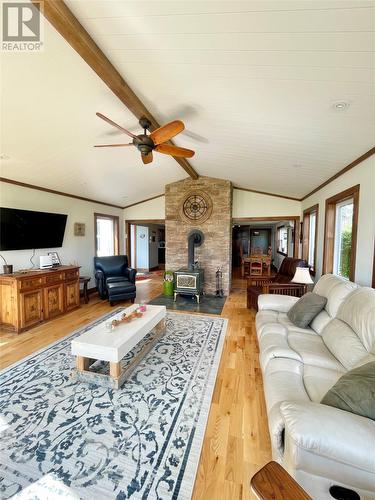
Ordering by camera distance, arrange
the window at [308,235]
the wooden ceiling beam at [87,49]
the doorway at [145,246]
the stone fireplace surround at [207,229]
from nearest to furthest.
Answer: the wooden ceiling beam at [87,49], the window at [308,235], the stone fireplace surround at [207,229], the doorway at [145,246]

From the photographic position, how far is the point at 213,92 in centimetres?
205

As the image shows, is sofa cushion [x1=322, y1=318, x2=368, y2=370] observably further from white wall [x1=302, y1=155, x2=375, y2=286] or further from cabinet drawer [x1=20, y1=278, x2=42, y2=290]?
cabinet drawer [x1=20, y1=278, x2=42, y2=290]

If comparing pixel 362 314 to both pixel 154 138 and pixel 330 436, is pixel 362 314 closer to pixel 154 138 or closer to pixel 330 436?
pixel 330 436

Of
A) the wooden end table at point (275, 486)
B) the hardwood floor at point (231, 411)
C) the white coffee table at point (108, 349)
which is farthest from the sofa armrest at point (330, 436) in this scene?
the white coffee table at point (108, 349)

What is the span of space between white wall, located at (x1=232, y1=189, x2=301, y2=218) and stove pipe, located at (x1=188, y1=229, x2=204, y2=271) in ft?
3.99

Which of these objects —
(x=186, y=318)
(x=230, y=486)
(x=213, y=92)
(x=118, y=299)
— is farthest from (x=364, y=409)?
(x=118, y=299)

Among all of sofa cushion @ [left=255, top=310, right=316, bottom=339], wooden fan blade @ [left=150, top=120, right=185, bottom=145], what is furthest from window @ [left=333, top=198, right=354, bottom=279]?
wooden fan blade @ [left=150, top=120, right=185, bottom=145]

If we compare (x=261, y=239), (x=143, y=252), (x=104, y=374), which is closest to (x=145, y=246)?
(x=143, y=252)

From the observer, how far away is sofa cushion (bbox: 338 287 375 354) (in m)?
1.65

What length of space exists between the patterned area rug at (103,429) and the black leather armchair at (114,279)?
6.41 ft

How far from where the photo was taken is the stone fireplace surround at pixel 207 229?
5562 mm

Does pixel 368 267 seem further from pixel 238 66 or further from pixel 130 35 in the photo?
pixel 130 35

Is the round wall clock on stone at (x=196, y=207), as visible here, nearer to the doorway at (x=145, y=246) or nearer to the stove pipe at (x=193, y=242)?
the stove pipe at (x=193, y=242)

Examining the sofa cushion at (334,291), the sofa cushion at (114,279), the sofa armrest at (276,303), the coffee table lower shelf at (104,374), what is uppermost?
the sofa cushion at (334,291)
